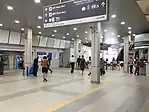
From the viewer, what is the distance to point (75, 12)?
6.40 m

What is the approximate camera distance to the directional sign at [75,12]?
19.1 feet

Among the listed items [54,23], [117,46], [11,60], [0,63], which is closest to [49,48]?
[11,60]

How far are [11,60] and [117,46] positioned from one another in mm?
20720

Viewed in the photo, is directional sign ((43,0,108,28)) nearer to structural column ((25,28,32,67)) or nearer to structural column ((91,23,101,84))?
structural column ((91,23,101,84))

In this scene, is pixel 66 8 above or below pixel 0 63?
above

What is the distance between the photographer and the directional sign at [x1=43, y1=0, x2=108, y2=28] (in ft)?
19.1

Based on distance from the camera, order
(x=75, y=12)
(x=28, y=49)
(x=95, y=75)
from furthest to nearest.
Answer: (x=28, y=49)
(x=95, y=75)
(x=75, y=12)

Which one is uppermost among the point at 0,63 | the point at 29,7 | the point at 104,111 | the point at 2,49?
the point at 29,7

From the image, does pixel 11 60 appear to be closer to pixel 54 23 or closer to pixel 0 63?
pixel 0 63

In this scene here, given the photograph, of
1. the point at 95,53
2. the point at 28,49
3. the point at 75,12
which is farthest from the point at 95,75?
the point at 28,49

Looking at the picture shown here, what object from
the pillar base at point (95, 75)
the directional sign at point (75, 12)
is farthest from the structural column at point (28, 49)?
the directional sign at point (75, 12)

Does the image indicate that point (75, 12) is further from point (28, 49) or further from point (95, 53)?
point (28, 49)

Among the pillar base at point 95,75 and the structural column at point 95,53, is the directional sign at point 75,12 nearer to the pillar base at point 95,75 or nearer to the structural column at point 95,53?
the structural column at point 95,53

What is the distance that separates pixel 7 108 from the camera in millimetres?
5246
